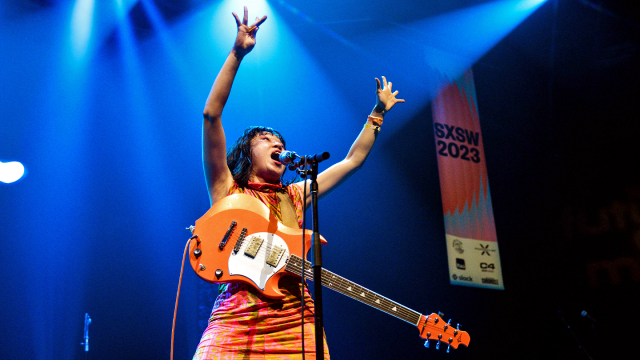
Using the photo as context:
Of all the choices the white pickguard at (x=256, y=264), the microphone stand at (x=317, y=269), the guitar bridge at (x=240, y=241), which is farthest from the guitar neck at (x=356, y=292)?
the microphone stand at (x=317, y=269)

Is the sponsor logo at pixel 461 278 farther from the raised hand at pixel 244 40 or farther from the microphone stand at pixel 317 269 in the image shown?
the raised hand at pixel 244 40

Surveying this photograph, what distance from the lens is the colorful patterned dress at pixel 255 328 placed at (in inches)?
77.0

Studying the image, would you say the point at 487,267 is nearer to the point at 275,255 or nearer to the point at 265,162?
the point at 265,162

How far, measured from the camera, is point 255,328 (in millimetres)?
2004

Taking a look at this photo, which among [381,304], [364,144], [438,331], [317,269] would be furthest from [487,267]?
[317,269]

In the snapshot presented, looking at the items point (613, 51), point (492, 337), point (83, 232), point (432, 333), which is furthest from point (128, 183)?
point (613, 51)

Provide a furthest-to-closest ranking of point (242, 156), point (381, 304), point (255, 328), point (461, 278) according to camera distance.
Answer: point (461, 278) < point (242, 156) < point (381, 304) < point (255, 328)

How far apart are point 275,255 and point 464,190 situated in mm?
4418

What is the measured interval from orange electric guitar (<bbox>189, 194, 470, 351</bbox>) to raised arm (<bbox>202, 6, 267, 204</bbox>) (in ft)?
0.44

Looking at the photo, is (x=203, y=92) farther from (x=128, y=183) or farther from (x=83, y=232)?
(x=83, y=232)

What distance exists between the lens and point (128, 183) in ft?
16.1

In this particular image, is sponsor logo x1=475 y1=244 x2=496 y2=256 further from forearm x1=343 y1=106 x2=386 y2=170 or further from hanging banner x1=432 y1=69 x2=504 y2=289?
forearm x1=343 y1=106 x2=386 y2=170

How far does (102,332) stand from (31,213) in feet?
4.58

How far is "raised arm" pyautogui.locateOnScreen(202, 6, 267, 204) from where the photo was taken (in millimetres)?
2201
